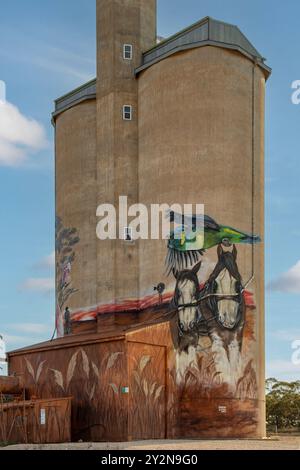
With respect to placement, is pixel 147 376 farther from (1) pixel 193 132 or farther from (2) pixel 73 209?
(2) pixel 73 209

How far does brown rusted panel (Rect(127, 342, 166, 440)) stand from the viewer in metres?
42.3

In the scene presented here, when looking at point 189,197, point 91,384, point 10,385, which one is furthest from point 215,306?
point 10,385

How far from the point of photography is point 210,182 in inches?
1891

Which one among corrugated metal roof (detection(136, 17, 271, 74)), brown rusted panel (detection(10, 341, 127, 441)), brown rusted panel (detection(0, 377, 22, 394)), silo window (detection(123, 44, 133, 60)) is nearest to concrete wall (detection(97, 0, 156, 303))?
silo window (detection(123, 44, 133, 60))

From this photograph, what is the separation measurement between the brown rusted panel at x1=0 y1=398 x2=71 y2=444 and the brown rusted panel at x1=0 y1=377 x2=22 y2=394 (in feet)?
14.5

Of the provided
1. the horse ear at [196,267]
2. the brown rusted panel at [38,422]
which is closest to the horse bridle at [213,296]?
the horse ear at [196,267]

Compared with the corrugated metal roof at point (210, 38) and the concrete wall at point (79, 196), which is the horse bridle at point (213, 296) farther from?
the corrugated metal roof at point (210, 38)

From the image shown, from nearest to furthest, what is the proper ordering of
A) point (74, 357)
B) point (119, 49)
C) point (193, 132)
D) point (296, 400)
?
point (74, 357) < point (193, 132) < point (119, 49) < point (296, 400)

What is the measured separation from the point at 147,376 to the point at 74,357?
4475 millimetres

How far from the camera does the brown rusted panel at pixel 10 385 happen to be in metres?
47.6

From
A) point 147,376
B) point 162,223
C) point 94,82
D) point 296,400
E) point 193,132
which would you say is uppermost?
point 94,82

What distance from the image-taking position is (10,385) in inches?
1902

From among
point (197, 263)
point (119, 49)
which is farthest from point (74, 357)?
point (119, 49)

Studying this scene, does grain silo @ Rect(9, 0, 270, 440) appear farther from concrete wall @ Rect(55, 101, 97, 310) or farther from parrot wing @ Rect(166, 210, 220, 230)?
concrete wall @ Rect(55, 101, 97, 310)
